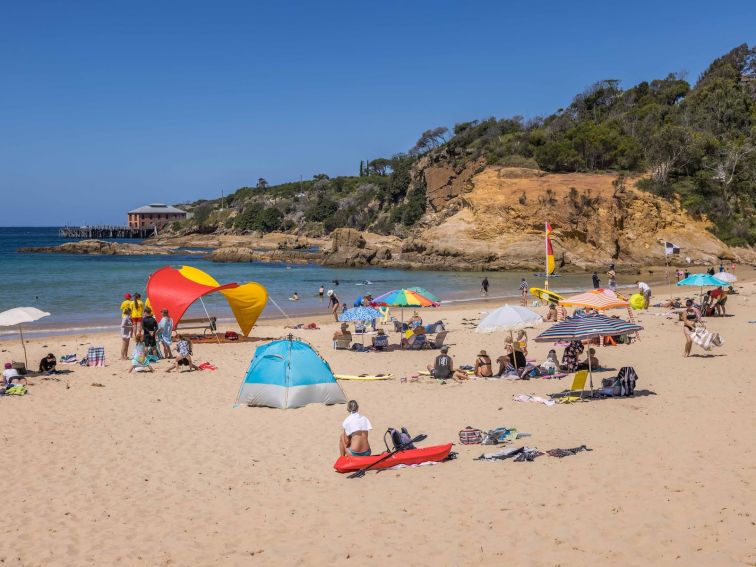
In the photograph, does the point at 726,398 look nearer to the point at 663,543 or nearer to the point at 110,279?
the point at 663,543

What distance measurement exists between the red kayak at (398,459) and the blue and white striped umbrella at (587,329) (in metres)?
3.61

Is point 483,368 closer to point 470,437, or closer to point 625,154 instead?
point 470,437

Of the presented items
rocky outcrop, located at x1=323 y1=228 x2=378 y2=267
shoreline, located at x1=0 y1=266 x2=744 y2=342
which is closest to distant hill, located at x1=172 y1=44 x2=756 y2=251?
rocky outcrop, located at x1=323 y1=228 x2=378 y2=267

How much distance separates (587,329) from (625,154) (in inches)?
2123

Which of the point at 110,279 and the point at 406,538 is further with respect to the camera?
the point at 110,279

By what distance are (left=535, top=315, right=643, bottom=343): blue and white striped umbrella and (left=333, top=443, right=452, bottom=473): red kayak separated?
11.8 feet

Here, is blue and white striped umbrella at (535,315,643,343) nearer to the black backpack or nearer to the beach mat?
the black backpack

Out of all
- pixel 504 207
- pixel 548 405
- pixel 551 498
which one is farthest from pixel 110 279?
pixel 551 498

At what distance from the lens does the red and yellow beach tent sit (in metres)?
18.3

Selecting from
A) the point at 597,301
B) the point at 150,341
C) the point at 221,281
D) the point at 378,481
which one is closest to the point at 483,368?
the point at 597,301

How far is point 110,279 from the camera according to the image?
48.0 m

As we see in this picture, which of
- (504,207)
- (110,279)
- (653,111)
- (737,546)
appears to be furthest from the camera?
(653,111)

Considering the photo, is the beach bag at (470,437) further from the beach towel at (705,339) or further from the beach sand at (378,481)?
the beach towel at (705,339)

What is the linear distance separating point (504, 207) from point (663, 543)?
49550 mm
